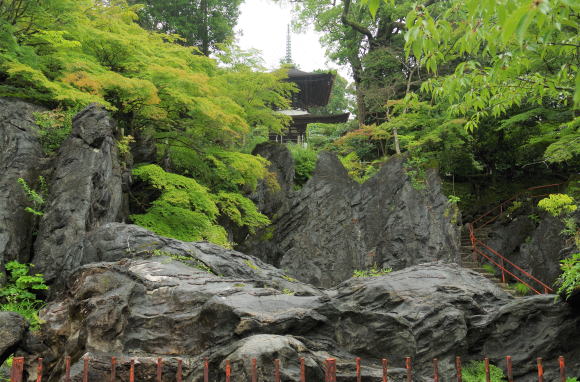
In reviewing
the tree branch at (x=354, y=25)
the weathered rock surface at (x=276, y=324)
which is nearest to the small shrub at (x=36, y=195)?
the weathered rock surface at (x=276, y=324)

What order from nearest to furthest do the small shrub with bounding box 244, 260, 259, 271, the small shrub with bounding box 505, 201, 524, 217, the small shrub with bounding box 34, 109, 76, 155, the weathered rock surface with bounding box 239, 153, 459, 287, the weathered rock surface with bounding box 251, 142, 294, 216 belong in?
1. the small shrub with bounding box 244, 260, 259, 271
2. the small shrub with bounding box 34, 109, 76, 155
3. the weathered rock surface with bounding box 239, 153, 459, 287
4. the weathered rock surface with bounding box 251, 142, 294, 216
5. the small shrub with bounding box 505, 201, 524, 217

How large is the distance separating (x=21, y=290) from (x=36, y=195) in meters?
1.95

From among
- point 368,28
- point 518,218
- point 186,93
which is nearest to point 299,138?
point 368,28

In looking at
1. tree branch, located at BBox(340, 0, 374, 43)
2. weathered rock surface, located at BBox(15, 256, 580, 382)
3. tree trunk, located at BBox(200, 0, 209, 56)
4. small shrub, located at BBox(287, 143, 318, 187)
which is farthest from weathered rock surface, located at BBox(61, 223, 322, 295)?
tree trunk, located at BBox(200, 0, 209, 56)

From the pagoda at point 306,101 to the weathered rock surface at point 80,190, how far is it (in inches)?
684

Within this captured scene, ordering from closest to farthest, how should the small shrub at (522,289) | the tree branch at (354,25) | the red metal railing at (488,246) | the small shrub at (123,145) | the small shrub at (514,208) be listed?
the small shrub at (123,145), the small shrub at (522,289), the red metal railing at (488,246), the small shrub at (514,208), the tree branch at (354,25)

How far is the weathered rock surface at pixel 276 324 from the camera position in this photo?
18.0 feet

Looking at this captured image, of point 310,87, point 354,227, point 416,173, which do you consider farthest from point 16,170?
point 310,87

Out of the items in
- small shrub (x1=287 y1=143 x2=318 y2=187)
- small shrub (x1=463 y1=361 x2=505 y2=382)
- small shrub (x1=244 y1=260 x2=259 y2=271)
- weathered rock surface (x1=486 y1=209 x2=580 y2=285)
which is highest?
small shrub (x1=287 y1=143 x2=318 y2=187)

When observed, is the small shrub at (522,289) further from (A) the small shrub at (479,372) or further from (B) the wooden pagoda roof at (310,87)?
(B) the wooden pagoda roof at (310,87)

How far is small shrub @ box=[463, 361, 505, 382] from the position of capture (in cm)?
644

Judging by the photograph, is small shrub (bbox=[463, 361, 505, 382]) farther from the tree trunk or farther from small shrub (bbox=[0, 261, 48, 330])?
the tree trunk

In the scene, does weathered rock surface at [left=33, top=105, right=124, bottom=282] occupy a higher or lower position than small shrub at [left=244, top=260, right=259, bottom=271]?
higher

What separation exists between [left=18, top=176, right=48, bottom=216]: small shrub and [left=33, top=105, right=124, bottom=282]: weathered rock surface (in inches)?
7.6
